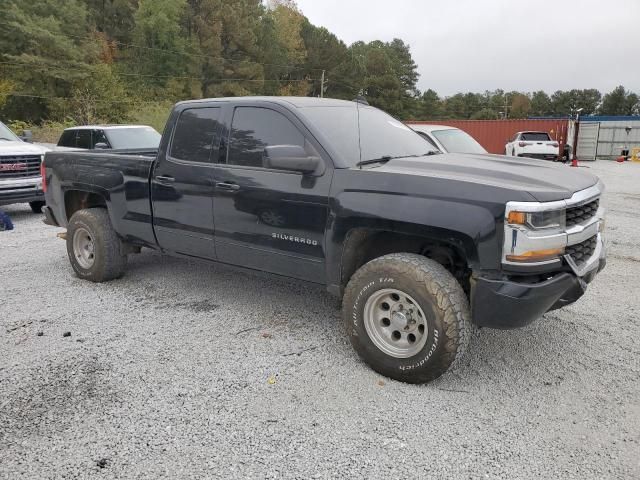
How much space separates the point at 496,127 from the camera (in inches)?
1160

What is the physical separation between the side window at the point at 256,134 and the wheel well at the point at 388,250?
0.89 meters

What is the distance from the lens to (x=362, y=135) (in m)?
4.09

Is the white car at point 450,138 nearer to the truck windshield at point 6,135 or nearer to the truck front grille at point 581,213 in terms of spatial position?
the truck front grille at point 581,213

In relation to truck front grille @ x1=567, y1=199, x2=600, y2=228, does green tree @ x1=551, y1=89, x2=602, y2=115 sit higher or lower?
→ higher

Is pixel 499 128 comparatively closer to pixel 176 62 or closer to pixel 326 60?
pixel 176 62

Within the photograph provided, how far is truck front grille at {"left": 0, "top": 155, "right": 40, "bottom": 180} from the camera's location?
28.8 feet

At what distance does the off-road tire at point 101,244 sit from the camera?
522 centimetres

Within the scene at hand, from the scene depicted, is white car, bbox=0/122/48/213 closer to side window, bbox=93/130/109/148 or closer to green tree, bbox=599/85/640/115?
side window, bbox=93/130/109/148

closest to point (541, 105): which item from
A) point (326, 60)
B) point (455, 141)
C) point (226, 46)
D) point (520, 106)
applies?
point (520, 106)

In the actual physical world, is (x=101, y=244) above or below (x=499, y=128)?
below

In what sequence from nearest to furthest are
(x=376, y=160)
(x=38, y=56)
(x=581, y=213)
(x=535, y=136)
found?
(x=581, y=213) → (x=376, y=160) → (x=535, y=136) → (x=38, y=56)

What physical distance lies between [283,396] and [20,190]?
7824 millimetres

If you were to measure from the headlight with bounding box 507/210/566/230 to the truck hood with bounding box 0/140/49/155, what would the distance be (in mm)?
8838

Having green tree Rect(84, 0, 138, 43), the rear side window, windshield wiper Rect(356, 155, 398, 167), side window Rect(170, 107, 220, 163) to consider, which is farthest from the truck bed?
green tree Rect(84, 0, 138, 43)
